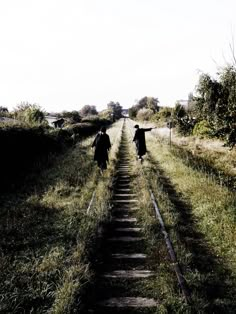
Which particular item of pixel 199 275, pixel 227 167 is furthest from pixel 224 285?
pixel 227 167

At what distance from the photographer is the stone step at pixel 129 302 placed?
4802 millimetres

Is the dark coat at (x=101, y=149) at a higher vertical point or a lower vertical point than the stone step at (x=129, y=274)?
higher

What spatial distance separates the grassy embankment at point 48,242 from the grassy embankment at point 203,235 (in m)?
1.57

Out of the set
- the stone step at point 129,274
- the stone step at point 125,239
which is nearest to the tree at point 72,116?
the stone step at point 125,239

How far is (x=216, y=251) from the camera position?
22.2 feet

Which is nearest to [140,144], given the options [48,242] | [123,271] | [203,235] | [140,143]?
[140,143]

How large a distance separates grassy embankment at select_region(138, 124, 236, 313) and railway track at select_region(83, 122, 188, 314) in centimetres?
64

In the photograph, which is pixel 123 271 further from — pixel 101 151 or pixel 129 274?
pixel 101 151

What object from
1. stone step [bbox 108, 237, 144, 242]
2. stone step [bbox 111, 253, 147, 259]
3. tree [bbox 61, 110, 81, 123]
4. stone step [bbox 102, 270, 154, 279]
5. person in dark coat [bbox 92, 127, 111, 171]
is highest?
tree [bbox 61, 110, 81, 123]

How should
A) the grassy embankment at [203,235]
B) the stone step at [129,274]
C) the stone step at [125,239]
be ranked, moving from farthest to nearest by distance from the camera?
the stone step at [125,239], the stone step at [129,274], the grassy embankment at [203,235]

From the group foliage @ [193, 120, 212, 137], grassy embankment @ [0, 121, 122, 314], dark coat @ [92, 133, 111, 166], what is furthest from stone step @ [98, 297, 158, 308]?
foliage @ [193, 120, 212, 137]

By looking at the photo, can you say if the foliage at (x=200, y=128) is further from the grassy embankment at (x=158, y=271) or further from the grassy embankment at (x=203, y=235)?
the grassy embankment at (x=158, y=271)

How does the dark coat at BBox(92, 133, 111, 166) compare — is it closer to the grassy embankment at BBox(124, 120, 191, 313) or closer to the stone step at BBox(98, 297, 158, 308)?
the grassy embankment at BBox(124, 120, 191, 313)

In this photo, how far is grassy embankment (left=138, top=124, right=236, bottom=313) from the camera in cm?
511
